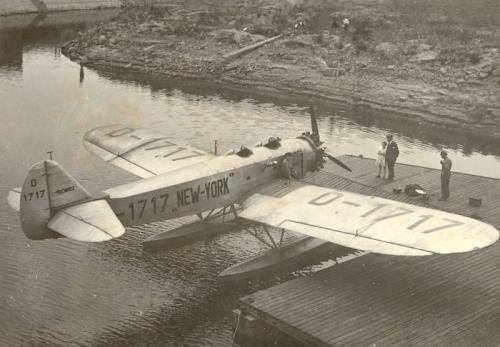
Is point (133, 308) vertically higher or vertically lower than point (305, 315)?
lower

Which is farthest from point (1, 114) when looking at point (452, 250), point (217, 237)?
point (452, 250)

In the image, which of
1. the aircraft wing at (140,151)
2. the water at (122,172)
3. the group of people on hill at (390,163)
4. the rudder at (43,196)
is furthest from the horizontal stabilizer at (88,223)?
the group of people on hill at (390,163)

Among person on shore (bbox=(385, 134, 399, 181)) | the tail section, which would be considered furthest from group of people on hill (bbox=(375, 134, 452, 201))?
the tail section

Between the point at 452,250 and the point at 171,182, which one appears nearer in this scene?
the point at 452,250

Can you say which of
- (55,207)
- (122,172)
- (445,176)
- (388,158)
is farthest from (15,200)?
(445,176)

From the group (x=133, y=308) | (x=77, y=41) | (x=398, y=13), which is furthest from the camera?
(x=398, y=13)

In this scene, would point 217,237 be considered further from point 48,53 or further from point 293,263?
point 48,53

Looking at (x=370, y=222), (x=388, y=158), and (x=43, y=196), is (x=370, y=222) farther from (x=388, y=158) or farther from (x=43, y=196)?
(x=388, y=158)
